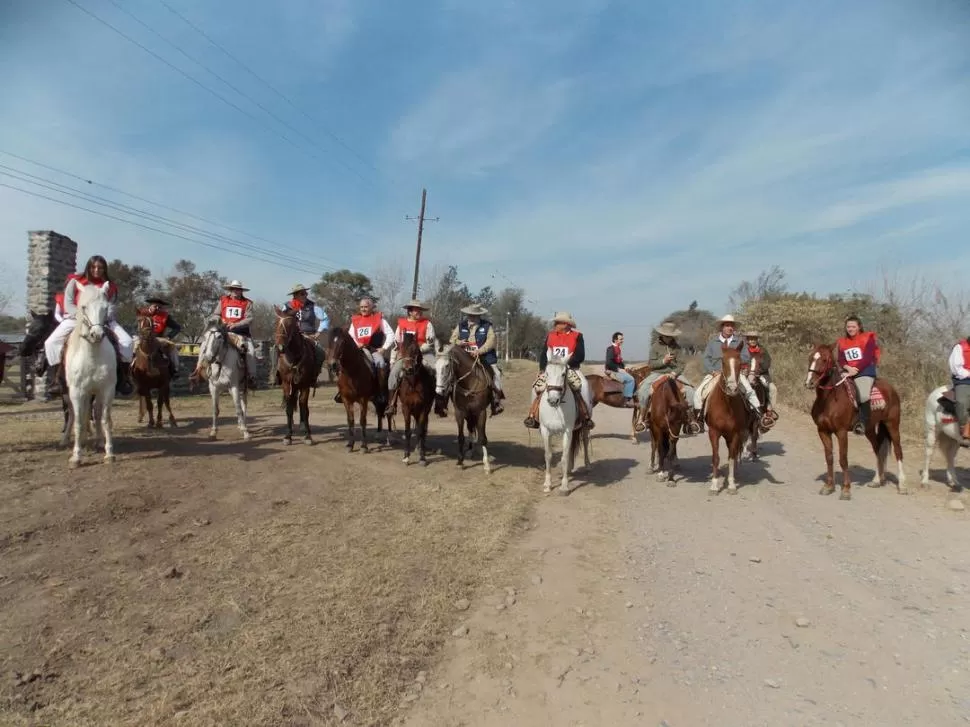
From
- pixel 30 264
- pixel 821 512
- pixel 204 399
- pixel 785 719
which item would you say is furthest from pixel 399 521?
pixel 30 264

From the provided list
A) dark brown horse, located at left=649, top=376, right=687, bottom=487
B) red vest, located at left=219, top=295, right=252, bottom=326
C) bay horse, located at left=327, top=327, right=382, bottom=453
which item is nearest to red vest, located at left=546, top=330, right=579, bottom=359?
dark brown horse, located at left=649, top=376, right=687, bottom=487

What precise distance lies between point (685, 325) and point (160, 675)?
48603 millimetres

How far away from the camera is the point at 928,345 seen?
1752 centimetres

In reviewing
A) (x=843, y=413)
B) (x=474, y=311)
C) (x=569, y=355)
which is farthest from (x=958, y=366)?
(x=474, y=311)

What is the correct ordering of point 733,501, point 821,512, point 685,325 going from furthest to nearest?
point 685,325 → point 733,501 → point 821,512

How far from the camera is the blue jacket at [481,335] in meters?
10.6

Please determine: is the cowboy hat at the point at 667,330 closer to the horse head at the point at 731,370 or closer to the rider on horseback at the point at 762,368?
the rider on horseback at the point at 762,368

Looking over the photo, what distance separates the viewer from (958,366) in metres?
8.87

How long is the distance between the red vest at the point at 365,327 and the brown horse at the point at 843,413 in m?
7.86

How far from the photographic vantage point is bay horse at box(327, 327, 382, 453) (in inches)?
401

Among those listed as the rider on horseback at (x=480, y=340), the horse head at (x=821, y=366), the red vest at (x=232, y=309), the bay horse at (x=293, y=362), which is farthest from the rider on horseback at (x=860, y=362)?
the red vest at (x=232, y=309)

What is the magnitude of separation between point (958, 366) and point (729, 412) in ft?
11.9

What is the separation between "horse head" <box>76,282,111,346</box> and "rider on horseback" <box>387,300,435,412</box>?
4277 millimetres

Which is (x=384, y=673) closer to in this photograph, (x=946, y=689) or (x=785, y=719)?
(x=785, y=719)
